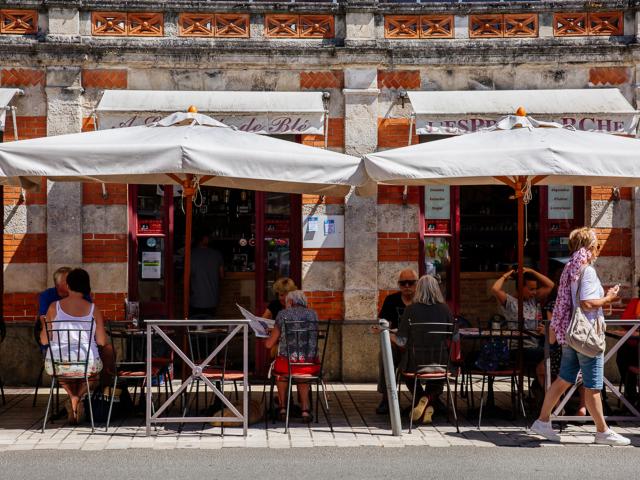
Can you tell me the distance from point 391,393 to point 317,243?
3.76 metres

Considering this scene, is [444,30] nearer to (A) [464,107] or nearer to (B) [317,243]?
(A) [464,107]

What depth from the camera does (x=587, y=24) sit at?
1138 cm

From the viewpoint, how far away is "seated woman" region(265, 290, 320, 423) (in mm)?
8227

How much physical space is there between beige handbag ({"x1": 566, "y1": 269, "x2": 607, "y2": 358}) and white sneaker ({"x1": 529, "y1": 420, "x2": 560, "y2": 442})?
725mm

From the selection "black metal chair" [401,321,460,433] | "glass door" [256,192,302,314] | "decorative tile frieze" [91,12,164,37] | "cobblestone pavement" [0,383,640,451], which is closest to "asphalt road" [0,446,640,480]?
"cobblestone pavement" [0,383,640,451]

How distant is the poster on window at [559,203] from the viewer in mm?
11500

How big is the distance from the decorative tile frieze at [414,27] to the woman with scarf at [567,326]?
4.67 meters

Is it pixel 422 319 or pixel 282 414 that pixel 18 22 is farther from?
pixel 422 319

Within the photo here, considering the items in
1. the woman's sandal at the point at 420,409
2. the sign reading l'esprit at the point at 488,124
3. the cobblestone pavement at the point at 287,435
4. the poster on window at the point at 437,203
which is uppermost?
the sign reading l'esprit at the point at 488,124

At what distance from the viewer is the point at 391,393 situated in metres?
7.65

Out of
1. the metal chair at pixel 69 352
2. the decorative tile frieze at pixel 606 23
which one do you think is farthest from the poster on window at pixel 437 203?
the metal chair at pixel 69 352

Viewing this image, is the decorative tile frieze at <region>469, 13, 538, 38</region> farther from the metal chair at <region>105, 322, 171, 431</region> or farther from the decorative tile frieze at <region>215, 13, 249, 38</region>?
the metal chair at <region>105, 322, 171, 431</region>

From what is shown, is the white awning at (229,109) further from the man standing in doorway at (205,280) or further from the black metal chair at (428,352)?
the black metal chair at (428,352)

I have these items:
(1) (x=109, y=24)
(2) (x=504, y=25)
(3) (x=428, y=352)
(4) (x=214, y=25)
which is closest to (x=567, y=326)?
(3) (x=428, y=352)
